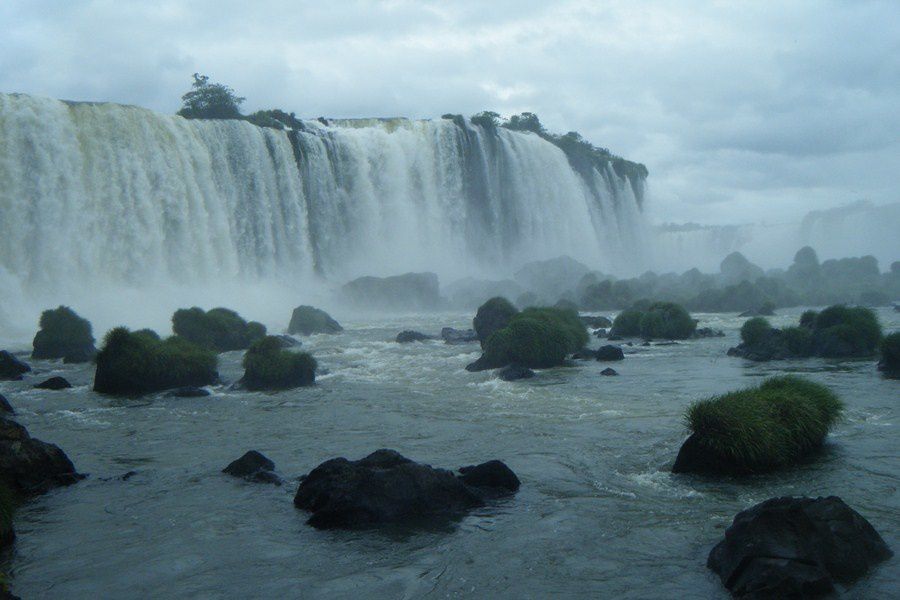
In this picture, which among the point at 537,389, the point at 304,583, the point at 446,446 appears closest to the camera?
the point at 304,583

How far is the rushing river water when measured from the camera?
321 inches

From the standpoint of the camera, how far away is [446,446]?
1409 cm

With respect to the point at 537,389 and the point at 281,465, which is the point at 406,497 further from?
the point at 537,389

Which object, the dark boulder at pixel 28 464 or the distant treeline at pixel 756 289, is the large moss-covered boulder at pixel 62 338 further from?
the distant treeline at pixel 756 289

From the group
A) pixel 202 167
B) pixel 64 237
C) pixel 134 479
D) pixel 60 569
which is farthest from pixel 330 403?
pixel 202 167

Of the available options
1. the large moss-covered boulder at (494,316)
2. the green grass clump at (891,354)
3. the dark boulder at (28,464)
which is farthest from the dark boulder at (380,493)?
the large moss-covered boulder at (494,316)

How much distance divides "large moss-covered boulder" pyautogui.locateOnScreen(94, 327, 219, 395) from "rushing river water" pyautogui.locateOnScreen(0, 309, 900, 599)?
0.80 metres

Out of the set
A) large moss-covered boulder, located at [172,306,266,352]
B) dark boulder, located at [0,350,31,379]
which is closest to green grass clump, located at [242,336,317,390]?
dark boulder, located at [0,350,31,379]

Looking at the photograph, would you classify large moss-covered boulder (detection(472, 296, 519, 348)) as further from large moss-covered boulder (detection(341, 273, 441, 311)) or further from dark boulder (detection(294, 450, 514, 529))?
large moss-covered boulder (detection(341, 273, 441, 311))

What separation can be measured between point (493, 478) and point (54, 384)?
49.5 ft

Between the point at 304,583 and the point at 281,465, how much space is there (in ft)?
16.1

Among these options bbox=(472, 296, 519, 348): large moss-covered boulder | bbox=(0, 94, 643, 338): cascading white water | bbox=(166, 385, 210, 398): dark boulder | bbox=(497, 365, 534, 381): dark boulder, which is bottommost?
bbox=(166, 385, 210, 398): dark boulder

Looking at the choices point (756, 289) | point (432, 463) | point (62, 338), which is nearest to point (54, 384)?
point (62, 338)

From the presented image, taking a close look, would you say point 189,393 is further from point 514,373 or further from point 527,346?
point 527,346
